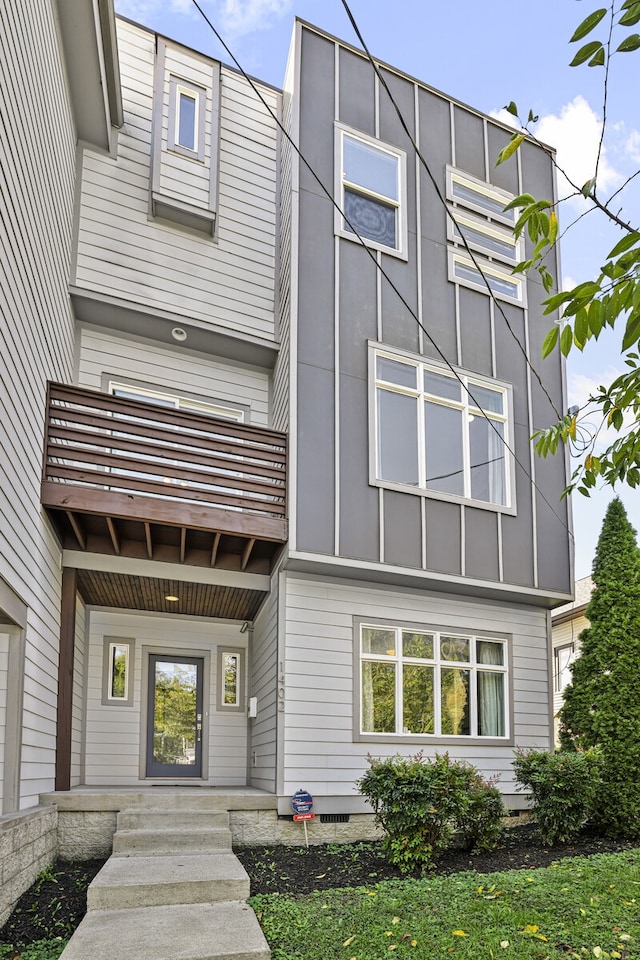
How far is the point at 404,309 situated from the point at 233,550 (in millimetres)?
3531

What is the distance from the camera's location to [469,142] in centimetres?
1030

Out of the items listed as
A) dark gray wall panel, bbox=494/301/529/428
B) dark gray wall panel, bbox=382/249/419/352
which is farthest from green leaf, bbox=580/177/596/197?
dark gray wall panel, bbox=494/301/529/428

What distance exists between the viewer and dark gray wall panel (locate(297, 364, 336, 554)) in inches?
314

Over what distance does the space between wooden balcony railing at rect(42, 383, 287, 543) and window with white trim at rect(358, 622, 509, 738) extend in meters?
1.86

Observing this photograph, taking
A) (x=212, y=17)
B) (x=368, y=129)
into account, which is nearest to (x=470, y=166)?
(x=368, y=129)

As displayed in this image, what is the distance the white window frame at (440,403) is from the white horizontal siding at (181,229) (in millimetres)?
1653

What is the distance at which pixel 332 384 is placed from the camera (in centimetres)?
849

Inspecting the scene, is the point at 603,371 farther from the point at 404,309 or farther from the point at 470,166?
the point at 470,166

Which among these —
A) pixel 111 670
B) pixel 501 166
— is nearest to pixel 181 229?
pixel 501 166

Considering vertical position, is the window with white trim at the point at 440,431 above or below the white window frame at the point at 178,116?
below

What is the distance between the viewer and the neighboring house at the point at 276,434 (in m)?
7.75

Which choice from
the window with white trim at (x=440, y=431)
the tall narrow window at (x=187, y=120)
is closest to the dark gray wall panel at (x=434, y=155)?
the window with white trim at (x=440, y=431)

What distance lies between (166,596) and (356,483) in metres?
2.77

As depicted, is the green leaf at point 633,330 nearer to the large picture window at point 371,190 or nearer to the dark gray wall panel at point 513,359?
the large picture window at point 371,190
